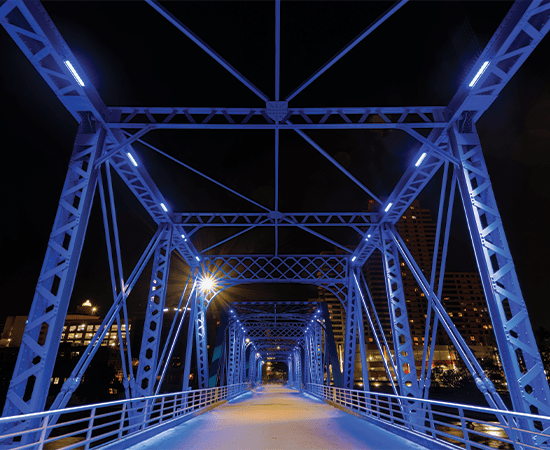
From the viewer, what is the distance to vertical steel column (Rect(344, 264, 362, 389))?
1952 cm

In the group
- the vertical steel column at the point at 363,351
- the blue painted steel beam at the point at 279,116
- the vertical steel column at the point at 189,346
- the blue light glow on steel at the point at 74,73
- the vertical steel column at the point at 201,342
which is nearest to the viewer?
the blue light glow on steel at the point at 74,73

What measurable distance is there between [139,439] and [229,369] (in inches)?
1291

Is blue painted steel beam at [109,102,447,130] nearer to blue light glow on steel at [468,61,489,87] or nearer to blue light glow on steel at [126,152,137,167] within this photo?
blue light glow on steel at [126,152,137,167]

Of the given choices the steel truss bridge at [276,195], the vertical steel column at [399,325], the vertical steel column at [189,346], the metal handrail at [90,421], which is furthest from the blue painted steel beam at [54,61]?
the vertical steel column at [189,346]

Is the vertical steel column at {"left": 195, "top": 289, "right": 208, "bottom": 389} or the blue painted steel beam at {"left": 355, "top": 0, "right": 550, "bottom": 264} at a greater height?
the blue painted steel beam at {"left": 355, "top": 0, "right": 550, "bottom": 264}

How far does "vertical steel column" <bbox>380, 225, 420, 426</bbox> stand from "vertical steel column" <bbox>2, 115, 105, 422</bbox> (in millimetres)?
9785

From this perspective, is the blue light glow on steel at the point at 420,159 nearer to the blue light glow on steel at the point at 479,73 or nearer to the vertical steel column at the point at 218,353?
the blue light glow on steel at the point at 479,73

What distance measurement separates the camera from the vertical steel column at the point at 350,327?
19.5m

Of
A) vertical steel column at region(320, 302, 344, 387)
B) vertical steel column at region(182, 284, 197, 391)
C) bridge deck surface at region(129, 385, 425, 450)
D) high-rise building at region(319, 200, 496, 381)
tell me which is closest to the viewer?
bridge deck surface at region(129, 385, 425, 450)

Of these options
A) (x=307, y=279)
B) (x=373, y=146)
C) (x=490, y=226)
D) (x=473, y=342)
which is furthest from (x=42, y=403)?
(x=473, y=342)

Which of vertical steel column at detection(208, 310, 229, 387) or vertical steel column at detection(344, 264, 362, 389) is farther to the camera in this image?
vertical steel column at detection(208, 310, 229, 387)

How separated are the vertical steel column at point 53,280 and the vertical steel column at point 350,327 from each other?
15.1 metres

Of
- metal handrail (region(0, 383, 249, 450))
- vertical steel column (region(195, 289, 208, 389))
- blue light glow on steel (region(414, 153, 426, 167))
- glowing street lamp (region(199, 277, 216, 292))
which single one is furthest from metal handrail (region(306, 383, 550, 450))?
glowing street lamp (region(199, 277, 216, 292))

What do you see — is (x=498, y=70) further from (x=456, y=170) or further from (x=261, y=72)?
(x=261, y=72)
